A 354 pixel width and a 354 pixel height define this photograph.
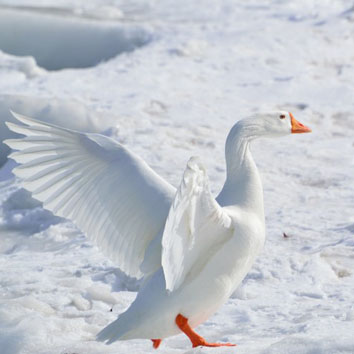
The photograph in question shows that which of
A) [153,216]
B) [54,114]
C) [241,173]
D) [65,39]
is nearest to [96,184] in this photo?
[153,216]

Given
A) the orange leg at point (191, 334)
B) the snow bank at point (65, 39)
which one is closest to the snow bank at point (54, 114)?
the snow bank at point (65, 39)

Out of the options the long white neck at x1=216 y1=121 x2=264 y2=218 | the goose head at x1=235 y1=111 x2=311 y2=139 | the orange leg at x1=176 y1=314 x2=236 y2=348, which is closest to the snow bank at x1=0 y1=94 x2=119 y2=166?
the goose head at x1=235 y1=111 x2=311 y2=139

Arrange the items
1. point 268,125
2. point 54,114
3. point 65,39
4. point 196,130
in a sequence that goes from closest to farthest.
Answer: point 268,125
point 54,114
point 196,130
point 65,39

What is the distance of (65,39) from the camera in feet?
31.8

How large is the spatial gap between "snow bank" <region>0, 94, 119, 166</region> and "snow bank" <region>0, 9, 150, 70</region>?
7.67 feet

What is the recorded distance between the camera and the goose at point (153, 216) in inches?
133

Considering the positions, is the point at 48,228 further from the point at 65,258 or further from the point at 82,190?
the point at 82,190

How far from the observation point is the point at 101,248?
3898mm

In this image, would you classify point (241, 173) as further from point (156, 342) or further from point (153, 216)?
point (156, 342)

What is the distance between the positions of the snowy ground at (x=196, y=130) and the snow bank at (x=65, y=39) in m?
0.02

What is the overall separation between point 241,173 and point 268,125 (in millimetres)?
298

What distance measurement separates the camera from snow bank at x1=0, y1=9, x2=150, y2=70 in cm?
955

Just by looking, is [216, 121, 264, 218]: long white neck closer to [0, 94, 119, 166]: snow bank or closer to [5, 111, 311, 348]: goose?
[5, 111, 311, 348]: goose

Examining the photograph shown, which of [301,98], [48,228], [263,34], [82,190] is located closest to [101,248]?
[82,190]
